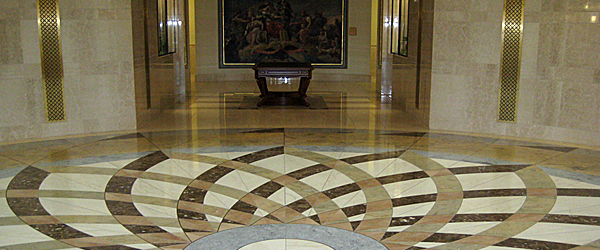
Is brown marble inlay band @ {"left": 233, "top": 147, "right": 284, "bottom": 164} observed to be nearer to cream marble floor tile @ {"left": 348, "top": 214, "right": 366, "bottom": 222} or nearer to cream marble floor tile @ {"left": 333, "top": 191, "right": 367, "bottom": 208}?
cream marble floor tile @ {"left": 333, "top": 191, "right": 367, "bottom": 208}

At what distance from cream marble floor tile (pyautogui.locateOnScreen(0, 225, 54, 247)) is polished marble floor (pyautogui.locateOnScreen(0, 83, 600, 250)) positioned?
2 centimetres

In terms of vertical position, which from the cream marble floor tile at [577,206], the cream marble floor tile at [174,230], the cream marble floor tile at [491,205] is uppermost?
the cream marble floor tile at [577,206]

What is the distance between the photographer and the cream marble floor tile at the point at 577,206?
4.30 meters

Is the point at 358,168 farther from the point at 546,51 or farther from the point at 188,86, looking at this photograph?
the point at 188,86

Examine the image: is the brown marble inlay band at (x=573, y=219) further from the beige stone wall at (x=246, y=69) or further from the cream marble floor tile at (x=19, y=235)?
the beige stone wall at (x=246, y=69)

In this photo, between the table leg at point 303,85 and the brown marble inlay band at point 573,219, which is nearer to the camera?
the brown marble inlay band at point 573,219

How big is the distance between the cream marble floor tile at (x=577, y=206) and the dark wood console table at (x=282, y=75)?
5.63 metres

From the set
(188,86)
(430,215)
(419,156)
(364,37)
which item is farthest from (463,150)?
(364,37)

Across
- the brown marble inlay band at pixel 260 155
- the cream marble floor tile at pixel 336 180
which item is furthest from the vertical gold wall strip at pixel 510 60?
the brown marble inlay band at pixel 260 155

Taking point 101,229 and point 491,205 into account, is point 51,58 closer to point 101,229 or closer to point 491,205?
point 101,229

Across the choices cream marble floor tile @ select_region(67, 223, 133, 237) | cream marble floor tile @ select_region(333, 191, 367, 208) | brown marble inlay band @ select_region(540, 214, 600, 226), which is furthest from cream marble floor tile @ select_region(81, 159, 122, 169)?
brown marble inlay band @ select_region(540, 214, 600, 226)

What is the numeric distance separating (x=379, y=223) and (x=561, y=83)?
371 cm

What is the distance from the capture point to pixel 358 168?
5.59m

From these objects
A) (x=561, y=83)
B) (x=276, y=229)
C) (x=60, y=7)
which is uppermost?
(x=60, y=7)
